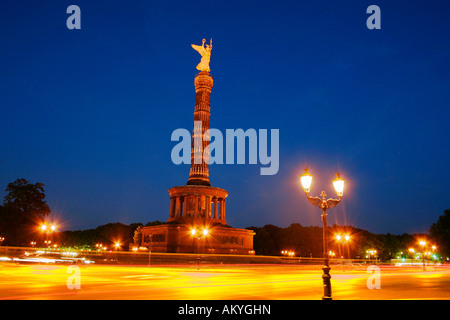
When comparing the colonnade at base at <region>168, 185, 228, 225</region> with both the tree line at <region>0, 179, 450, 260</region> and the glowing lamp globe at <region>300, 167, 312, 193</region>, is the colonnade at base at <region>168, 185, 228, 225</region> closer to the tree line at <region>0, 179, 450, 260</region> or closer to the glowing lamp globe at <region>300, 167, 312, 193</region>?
the tree line at <region>0, 179, 450, 260</region>

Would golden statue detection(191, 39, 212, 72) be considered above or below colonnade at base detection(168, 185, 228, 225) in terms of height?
above

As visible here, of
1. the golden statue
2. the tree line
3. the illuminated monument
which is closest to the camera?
the illuminated monument

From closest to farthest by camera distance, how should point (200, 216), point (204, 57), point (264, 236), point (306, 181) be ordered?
point (306, 181)
point (200, 216)
point (204, 57)
point (264, 236)

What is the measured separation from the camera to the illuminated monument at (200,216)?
51.0 metres

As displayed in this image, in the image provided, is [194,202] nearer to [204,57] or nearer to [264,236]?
[204,57]

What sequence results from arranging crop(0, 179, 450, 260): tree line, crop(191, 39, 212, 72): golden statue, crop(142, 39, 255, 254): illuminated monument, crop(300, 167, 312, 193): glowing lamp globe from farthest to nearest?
crop(191, 39, 212, 72): golden statue → crop(0, 179, 450, 260): tree line → crop(142, 39, 255, 254): illuminated monument → crop(300, 167, 312, 193): glowing lamp globe

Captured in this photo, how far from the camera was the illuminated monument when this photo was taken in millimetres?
51000

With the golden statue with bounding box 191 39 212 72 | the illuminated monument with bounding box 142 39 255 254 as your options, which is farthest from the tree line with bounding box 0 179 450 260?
the golden statue with bounding box 191 39 212 72

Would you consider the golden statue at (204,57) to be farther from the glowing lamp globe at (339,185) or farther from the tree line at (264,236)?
the glowing lamp globe at (339,185)

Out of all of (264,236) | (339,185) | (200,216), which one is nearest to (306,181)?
(339,185)

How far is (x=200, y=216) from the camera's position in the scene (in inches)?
2218
